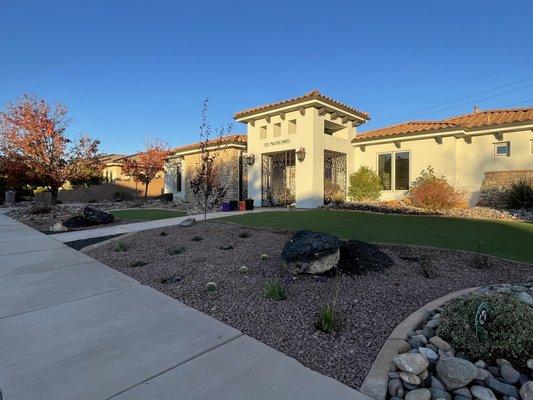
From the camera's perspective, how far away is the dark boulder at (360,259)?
461cm

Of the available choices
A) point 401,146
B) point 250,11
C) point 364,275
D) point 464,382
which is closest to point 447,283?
point 364,275

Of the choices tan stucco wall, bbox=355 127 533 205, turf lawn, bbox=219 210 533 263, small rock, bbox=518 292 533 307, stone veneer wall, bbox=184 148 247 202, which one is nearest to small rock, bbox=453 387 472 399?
small rock, bbox=518 292 533 307

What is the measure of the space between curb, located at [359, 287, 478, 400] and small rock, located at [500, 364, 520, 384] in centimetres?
70

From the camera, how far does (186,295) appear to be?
404 centimetres

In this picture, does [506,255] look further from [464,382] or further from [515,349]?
[464,382]

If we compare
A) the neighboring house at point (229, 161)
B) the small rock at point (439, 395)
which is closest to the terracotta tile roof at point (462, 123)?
the neighboring house at point (229, 161)

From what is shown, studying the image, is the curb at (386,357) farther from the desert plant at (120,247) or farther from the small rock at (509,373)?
the desert plant at (120,247)

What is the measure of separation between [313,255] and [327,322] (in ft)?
4.90

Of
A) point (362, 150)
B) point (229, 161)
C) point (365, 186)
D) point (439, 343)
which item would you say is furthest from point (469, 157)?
point (439, 343)

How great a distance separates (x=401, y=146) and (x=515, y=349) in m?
14.6

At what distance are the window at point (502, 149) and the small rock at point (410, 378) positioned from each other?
1497 centimetres

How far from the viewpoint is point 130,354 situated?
2.64 meters

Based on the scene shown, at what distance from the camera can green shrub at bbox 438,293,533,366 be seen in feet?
7.96

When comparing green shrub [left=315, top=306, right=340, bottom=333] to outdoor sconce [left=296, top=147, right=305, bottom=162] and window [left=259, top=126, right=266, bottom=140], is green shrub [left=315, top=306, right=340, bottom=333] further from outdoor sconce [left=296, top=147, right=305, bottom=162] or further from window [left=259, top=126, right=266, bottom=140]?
window [left=259, top=126, right=266, bottom=140]
